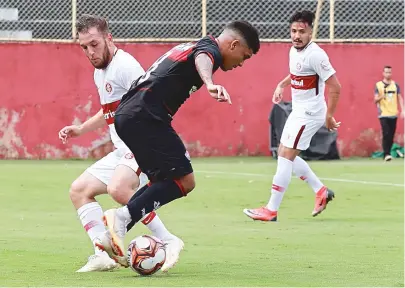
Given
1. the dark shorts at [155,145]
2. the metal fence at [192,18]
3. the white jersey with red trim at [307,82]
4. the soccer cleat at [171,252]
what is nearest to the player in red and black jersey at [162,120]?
the dark shorts at [155,145]

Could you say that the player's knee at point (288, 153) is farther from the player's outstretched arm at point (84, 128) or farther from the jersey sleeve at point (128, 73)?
the jersey sleeve at point (128, 73)

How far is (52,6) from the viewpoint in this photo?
23062 millimetres

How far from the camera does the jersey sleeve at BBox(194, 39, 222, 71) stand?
726 cm

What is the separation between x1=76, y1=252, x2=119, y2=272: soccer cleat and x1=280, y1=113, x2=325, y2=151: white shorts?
467 cm

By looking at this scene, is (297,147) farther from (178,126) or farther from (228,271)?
(178,126)

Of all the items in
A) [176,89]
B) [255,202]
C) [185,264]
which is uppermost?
[176,89]

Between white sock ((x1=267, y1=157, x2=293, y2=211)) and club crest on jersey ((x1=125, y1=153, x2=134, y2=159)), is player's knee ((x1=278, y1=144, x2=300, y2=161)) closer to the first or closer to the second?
white sock ((x1=267, y1=157, x2=293, y2=211))

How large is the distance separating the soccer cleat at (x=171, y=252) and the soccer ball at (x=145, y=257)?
0.05m

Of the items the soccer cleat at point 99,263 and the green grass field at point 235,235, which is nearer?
the green grass field at point 235,235

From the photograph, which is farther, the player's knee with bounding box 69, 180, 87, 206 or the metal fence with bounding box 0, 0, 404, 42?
the metal fence with bounding box 0, 0, 404, 42

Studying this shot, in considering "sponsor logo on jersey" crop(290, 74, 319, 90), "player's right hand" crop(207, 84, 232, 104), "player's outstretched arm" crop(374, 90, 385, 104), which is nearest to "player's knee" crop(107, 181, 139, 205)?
"player's right hand" crop(207, 84, 232, 104)

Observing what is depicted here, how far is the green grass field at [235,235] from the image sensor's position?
766 centimetres

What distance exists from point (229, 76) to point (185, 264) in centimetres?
1515

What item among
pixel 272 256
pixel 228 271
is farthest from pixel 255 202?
→ pixel 228 271
